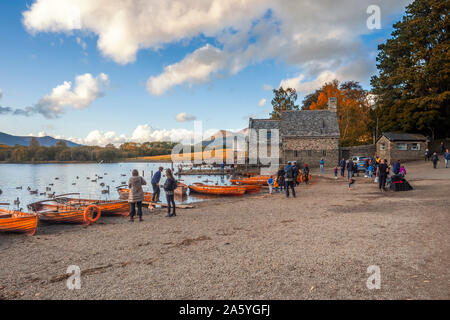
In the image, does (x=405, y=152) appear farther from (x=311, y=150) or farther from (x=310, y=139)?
(x=310, y=139)

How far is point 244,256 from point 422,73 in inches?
1853

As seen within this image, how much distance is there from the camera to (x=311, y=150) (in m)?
42.8

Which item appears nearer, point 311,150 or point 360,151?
point 311,150

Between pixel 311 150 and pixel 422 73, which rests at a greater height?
pixel 422 73

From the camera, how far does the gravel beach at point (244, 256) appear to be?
5363mm

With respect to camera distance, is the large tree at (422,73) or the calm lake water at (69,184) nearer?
the calm lake water at (69,184)

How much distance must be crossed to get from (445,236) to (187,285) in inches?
320

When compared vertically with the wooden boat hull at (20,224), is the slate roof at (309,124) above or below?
above

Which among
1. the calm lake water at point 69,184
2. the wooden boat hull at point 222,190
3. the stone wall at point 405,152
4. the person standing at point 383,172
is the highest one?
the stone wall at point 405,152

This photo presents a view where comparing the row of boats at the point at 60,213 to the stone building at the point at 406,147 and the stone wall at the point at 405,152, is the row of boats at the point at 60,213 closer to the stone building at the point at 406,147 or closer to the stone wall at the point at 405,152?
the stone wall at the point at 405,152

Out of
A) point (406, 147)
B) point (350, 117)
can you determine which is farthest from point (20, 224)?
point (350, 117)

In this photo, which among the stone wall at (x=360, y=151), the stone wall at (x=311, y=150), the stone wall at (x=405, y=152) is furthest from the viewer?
the stone wall at (x=360, y=151)

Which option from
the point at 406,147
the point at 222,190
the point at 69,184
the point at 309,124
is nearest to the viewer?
the point at 222,190

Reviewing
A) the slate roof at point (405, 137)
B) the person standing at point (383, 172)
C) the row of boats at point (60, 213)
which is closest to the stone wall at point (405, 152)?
the slate roof at point (405, 137)
